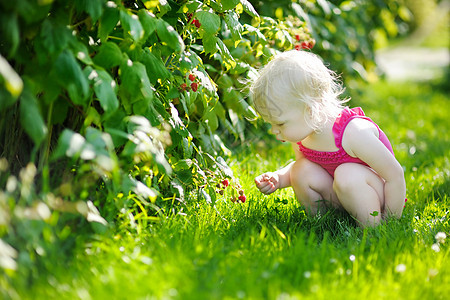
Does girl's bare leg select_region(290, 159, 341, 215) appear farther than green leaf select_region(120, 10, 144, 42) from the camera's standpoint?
Yes

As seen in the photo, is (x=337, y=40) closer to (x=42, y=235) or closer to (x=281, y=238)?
(x=281, y=238)

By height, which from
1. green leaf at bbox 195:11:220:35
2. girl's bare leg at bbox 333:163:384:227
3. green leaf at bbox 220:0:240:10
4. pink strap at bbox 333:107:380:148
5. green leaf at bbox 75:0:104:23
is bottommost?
girl's bare leg at bbox 333:163:384:227

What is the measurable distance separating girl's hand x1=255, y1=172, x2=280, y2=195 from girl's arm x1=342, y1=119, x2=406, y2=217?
1.21 feet

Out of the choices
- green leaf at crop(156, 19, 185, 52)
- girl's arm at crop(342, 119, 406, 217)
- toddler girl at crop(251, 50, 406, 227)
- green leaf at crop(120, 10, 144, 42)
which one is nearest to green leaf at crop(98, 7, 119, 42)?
green leaf at crop(120, 10, 144, 42)

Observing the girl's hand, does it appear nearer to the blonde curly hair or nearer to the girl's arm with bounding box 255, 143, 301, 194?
the girl's arm with bounding box 255, 143, 301, 194

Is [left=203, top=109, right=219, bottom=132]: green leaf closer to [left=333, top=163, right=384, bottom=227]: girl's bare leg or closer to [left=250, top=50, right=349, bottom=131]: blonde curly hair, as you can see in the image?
[left=250, top=50, right=349, bottom=131]: blonde curly hair

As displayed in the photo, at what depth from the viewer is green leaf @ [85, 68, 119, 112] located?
167 cm

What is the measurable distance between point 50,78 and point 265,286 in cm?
94

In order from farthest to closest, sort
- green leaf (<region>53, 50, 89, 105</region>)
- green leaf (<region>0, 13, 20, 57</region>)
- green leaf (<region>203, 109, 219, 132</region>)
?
green leaf (<region>203, 109, 219, 132</region>)
green leaf (<region>53, 50, 89, 105</region>)
green leaf (<region>0, 13, 20, 57</region>)

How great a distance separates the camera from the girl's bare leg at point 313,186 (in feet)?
7.80

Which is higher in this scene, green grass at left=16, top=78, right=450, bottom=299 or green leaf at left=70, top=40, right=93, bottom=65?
green leaf at left=70, top=40, right=93, bottom=65

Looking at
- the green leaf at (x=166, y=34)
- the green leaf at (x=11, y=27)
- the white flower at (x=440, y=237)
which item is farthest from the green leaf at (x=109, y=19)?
the white flower at (x=440, y=237)

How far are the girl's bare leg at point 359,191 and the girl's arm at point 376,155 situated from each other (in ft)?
0.15

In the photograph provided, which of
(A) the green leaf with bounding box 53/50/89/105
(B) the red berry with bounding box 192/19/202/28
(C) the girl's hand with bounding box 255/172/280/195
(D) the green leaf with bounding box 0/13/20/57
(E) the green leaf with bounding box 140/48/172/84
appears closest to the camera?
(D) the green leaf with bounding box 0/13/20/57
